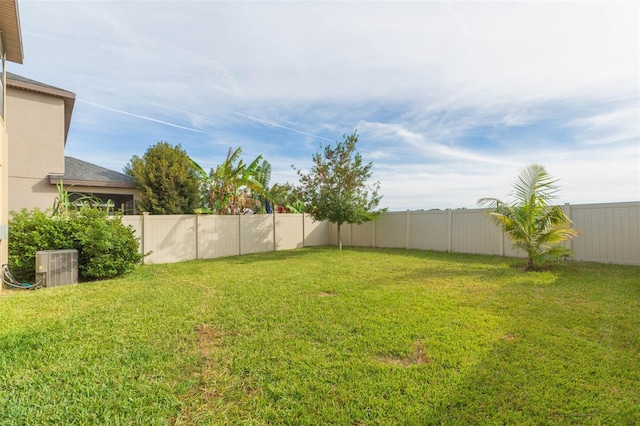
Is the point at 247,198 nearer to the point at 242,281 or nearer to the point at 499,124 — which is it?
the point at 242,281

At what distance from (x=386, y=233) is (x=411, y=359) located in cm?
1093

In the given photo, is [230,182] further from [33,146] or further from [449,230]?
[449,230]

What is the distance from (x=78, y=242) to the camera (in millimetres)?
6711

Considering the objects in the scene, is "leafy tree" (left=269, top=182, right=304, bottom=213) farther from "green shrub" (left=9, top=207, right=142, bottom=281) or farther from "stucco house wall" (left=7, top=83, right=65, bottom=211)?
"stucco house wall" (left=7, top=83, right=65, bottom=211)

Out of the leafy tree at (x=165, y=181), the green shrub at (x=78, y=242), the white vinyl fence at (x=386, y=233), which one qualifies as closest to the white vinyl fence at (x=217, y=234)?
the white vinyl fence at (x=386, y=233)

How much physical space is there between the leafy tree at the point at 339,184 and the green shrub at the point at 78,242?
6994mm

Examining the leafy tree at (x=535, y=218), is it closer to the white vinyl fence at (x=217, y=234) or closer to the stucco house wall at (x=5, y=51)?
the white vinyl fence at (x=217, y=234)

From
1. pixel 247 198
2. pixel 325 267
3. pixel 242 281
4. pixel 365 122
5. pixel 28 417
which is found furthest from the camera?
pixel 247 198

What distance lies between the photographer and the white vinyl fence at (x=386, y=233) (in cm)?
820

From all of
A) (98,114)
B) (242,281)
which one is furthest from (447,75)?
(98,114)

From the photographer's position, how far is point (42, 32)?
277 inches

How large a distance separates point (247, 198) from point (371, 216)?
6.52 metres

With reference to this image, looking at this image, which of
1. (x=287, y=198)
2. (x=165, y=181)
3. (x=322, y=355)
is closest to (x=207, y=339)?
(x=322, y=355)

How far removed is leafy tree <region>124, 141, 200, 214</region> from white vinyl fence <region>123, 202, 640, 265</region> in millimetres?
4501
